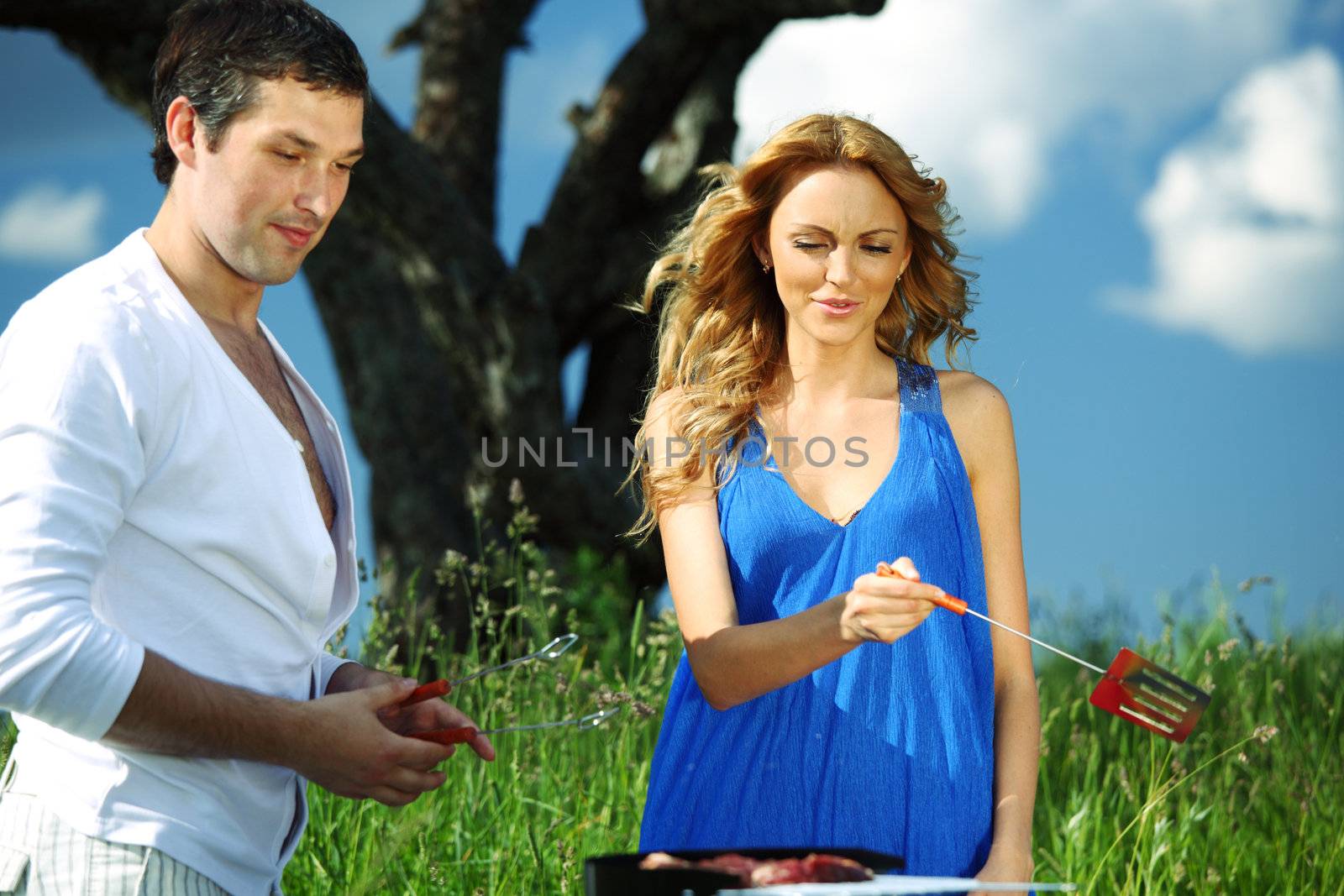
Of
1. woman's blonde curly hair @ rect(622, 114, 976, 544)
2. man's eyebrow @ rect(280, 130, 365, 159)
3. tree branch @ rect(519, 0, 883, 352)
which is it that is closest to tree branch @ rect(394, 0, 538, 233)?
tree branch @ rect(519, 0, 883, 352)

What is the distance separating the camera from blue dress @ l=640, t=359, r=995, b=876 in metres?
2.26

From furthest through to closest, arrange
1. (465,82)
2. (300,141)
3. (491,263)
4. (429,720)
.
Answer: (465,82), (491,263), (429,720), (300,141)

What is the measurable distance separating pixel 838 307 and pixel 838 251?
10 cm

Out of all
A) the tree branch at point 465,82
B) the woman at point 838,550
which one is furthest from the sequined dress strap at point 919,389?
the tree branch at point 465,82

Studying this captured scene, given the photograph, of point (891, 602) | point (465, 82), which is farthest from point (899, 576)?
point (465, 82)

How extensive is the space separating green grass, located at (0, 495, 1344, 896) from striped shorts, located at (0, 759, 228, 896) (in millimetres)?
1235

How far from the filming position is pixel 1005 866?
2.19 metres

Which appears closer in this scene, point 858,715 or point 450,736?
point 450,736

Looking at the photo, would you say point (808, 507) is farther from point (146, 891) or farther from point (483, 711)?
point (483, 711)

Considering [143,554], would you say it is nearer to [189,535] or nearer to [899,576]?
[189,535]

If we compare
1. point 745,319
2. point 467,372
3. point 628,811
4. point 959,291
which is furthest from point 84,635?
point 467,372

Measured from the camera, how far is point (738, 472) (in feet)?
8.02

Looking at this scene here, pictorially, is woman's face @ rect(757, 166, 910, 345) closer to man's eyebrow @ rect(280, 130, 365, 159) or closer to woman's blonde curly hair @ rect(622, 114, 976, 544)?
woman's blonde curly hair @ rect(622, 114, 976, 544)

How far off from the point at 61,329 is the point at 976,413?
153 cm
